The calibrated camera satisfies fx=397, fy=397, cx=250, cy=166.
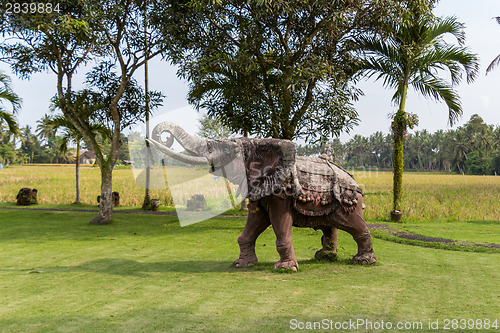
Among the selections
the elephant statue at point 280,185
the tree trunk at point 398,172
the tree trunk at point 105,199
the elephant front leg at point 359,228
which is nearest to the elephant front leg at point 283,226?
the elephant statue at point 280,185

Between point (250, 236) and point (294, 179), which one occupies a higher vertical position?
point (294, 179)

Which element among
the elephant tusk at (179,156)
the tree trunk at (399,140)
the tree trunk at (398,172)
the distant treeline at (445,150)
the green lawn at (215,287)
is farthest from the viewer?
the distant treeline at (445,150)

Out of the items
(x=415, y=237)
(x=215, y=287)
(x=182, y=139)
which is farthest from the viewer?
(x=415, y=237)

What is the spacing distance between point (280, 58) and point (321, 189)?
6195mm

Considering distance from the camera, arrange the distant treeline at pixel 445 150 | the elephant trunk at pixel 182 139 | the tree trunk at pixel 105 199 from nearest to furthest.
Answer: the elephant trunk at pixel 182 139 → the tree trunk at pixel 105 199 → the distant treeline at pixel 445 150

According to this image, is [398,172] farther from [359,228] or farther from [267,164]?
[267,164]

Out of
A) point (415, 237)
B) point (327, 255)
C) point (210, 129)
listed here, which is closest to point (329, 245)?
point (327, 255)

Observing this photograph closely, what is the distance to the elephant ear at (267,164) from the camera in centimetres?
550

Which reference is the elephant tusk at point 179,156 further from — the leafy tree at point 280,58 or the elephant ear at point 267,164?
the leafy tree at point 280,58

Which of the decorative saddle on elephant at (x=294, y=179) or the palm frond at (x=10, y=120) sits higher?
the palm frond at (x=10, y=120)

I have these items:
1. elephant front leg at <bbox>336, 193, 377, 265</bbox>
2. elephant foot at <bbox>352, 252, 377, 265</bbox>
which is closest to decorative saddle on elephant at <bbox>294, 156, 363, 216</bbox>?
elephant front leg at <bbox>336, 193, 377, 265</bbox>

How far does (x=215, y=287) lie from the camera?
16.0ft

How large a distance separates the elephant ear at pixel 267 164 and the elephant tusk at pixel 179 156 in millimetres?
691

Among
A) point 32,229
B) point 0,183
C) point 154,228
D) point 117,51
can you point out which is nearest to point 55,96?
point 117,51
